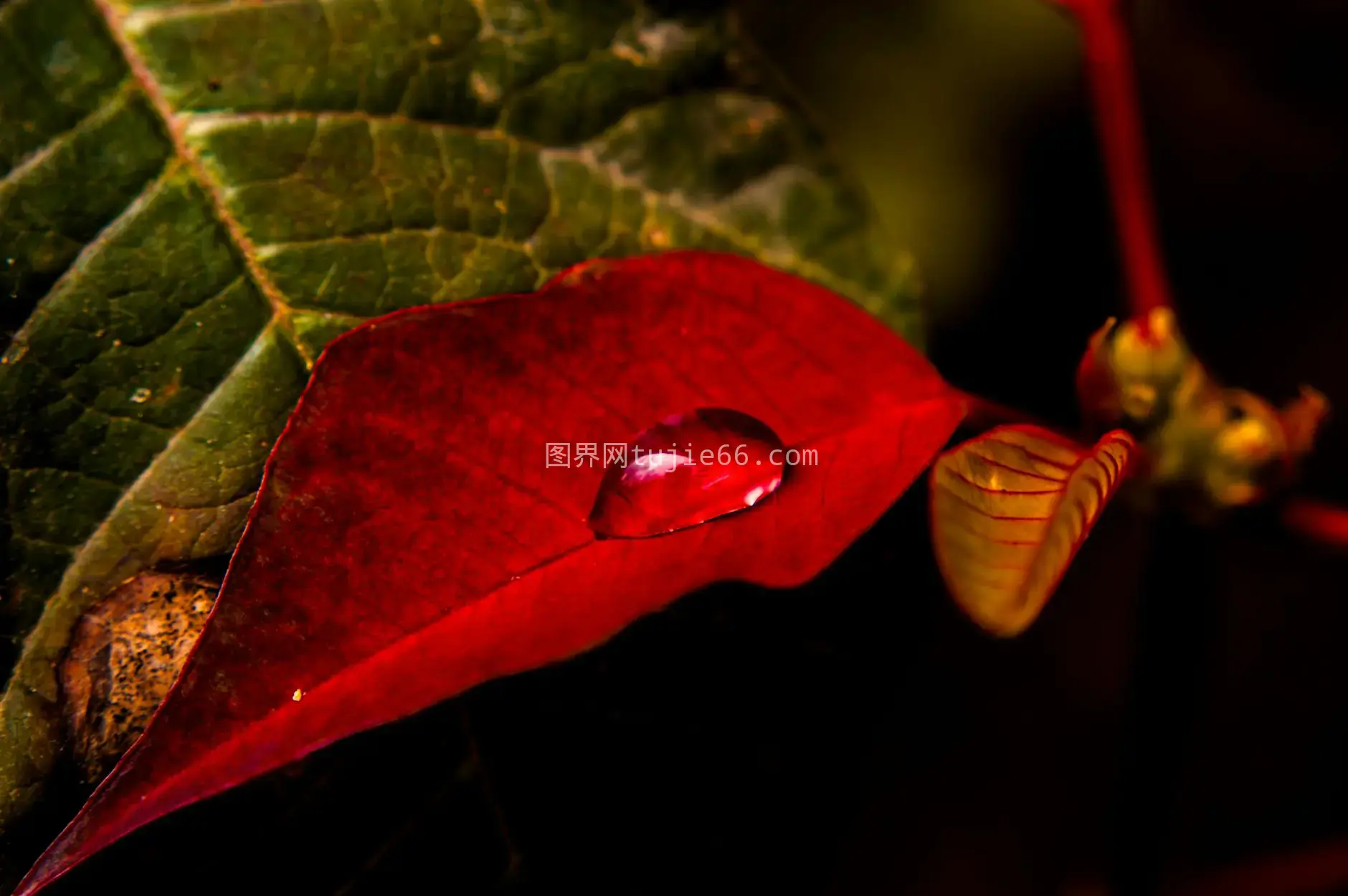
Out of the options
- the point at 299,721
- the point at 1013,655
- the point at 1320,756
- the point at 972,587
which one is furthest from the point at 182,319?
the point at 1320,756

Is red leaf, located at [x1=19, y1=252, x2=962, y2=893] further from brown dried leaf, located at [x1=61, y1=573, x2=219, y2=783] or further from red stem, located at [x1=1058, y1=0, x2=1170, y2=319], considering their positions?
red stem, located at [x1=1058, y1=0, x2=1170, y2=319]

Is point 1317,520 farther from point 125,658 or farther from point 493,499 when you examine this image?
point 125,658

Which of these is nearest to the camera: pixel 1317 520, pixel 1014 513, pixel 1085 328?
pixel 1014 513

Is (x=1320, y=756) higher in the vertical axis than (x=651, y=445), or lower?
lower

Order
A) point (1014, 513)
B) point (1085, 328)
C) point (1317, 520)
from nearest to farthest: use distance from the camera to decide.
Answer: point (1014, 513) → point (1317, 520) → point (1085, 328)

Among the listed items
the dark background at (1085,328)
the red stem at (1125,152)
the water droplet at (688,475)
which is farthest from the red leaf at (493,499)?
the dark background at (1085,328)

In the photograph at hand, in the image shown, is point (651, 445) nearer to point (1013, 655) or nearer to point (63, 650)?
point (63, 650)

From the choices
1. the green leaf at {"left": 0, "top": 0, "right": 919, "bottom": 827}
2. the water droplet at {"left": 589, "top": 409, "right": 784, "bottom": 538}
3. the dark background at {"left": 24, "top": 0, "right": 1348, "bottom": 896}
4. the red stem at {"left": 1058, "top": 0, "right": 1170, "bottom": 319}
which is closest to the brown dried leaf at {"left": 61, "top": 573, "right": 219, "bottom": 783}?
the green leaf at {"left": 0, "top": 0, "right": 919, "bottom": 827}

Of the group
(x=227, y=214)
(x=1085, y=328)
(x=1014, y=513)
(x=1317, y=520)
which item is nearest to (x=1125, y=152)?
(x=1317, y=520)
